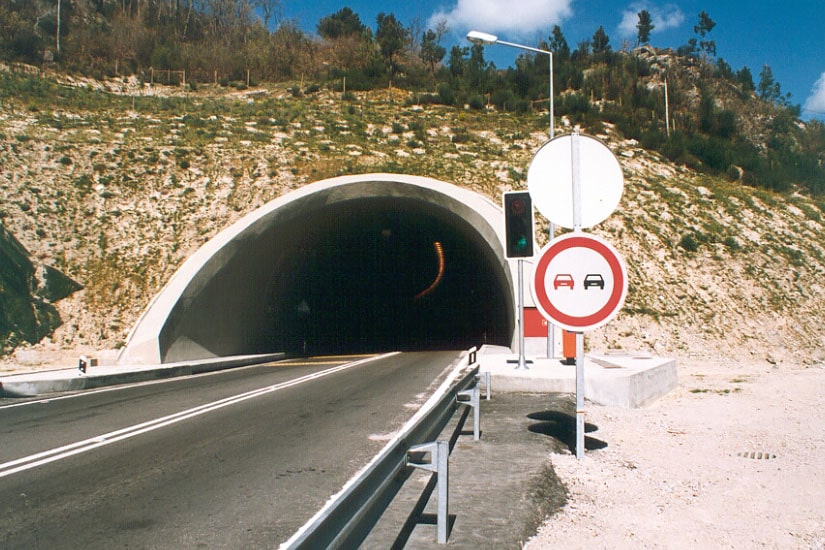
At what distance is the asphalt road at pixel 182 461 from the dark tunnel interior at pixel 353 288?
25.5ft

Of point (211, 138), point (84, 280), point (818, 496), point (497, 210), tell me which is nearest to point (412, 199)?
point (497, 210)

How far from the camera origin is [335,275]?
107 ft

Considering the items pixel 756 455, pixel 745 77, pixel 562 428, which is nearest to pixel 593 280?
pixel 562 428

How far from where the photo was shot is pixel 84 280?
914 inches

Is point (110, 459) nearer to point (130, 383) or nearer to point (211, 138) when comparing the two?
point (130, 383)

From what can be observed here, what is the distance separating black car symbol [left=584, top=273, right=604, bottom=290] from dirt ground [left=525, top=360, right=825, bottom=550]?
1.59 meters

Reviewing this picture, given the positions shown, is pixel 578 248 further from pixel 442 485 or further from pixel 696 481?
pixel 442 485

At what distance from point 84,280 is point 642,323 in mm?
18724

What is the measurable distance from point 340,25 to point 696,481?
3488 inches

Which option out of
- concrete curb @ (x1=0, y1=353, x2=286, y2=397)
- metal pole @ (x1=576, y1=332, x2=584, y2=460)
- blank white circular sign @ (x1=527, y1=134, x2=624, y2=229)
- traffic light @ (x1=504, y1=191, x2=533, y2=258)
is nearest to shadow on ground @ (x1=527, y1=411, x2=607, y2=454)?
metal pole @ (x1=576, y1=332, x2=584, y2=460)

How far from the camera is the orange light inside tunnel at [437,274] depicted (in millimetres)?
35575

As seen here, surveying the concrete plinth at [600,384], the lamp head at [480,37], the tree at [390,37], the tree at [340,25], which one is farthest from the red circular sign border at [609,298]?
the tree at [340,25]

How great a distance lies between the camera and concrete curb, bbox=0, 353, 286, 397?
13.4 m

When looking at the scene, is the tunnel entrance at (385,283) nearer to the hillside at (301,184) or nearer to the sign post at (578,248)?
the hillside at (301,184)
